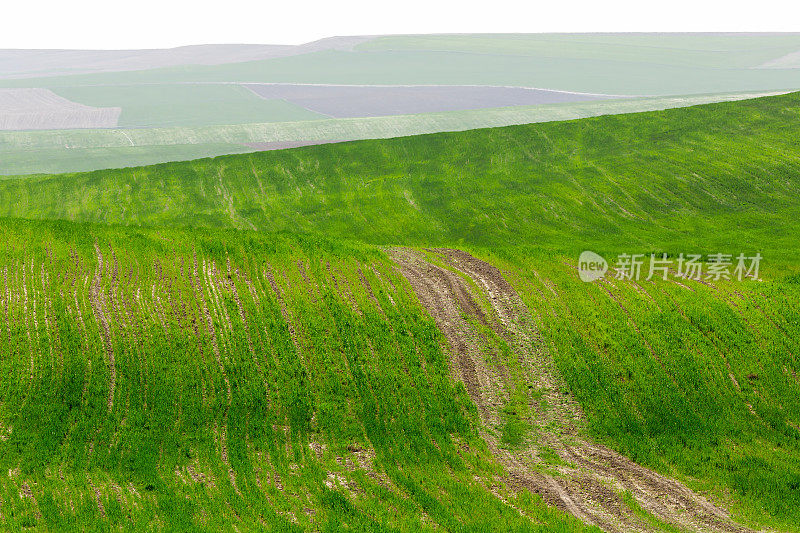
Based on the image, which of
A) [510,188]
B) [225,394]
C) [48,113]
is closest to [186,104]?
[48,113]

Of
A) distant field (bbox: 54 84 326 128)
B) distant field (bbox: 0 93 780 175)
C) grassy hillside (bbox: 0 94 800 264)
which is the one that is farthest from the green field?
distant field (bbox: 54 84 326 128)

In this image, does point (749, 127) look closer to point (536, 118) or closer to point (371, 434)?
point (536, 118)

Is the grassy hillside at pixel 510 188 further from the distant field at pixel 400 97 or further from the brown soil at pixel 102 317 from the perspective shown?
the distant field at pixel 400 97

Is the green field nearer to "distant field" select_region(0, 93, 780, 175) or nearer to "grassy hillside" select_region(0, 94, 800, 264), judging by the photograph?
"grassy hillside" select_region(0, 94, 800, 264)

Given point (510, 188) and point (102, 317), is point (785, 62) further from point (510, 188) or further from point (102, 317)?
point (102, 317)

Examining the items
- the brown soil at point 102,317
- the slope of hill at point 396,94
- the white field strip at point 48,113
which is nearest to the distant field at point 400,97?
the slope of hill at point 396,94

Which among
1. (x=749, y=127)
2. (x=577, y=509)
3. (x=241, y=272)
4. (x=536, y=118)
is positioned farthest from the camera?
(x=536, y=118)

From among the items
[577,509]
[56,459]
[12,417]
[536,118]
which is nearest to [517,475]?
[577,509]

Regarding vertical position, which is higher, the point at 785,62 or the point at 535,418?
the point at 785,62
